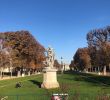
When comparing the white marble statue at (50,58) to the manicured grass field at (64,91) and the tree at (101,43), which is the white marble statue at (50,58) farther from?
the tree at (101,43)

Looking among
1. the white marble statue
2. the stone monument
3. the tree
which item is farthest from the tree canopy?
the stone monument

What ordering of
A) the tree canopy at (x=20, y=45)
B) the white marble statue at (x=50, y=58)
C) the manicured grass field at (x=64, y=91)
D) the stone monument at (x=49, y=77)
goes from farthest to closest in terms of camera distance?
the tree canopy at (x=20, y=45)
the white marble statue at (x=50, y=58)
the stone monument at (x=49, y=77)
the manicured grass field at (x=64, y=91)

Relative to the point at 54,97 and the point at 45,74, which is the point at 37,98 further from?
the point at 45,74

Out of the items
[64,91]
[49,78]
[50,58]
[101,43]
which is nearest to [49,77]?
[49,78]

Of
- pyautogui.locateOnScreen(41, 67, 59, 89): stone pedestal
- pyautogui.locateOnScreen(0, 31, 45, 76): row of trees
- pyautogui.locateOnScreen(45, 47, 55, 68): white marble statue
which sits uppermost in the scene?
pyautogui.locateOnScreen(0, 31, 45, 76): row of trees

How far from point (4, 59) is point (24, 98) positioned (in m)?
64.5

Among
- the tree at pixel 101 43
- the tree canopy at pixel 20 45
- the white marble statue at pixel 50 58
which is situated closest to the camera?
the white marble statue at pixel 50 58

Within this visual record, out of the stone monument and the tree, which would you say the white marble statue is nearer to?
the stone monument

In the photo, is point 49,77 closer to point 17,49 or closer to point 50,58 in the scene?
point 50,58

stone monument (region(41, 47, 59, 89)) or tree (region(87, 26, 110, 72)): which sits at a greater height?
tree (region(87, 26, 110, 72))

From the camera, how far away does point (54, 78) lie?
4734 centimetres

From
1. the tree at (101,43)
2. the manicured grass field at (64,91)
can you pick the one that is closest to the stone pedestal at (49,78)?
the manicured grass field at (64,91)

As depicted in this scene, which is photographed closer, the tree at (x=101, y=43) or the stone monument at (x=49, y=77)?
the stone monument at (x=49, y=77)

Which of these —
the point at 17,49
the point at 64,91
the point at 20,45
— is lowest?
the point at 64,91
